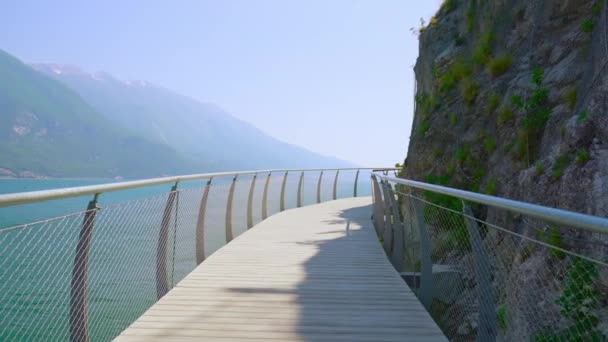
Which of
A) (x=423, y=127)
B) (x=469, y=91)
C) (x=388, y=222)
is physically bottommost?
(x=388, y=222)

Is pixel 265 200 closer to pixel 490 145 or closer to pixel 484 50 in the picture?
pixel 490 145

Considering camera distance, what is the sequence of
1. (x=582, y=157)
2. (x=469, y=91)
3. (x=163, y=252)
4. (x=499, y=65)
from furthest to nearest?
1. (x=469, y=91)
2. (x=499, y=65)
3. (x=582, y=157)
4. (x=163, y=252)

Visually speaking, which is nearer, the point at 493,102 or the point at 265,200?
the point at 493,102

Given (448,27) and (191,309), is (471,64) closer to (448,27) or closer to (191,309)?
(448,27)

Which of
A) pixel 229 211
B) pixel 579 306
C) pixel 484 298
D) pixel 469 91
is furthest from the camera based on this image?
pixel 469 91

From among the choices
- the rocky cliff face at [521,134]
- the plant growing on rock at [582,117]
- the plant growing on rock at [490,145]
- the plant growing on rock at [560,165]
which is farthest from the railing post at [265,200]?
the plant growing on rock at [582,117]

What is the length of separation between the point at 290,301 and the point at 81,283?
71.3 inches

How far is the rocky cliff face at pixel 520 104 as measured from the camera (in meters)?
5.05

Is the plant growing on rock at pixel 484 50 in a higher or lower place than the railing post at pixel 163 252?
→ higher

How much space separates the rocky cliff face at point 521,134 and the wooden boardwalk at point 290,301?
836 mm

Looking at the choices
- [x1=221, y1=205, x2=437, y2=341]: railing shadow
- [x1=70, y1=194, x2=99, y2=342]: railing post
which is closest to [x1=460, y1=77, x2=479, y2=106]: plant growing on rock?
[x1=221, y1=205, x2=437, y2=341]: railing shadow


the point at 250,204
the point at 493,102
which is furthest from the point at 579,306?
the point at 250,204

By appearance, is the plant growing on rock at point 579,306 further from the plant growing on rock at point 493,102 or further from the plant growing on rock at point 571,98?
the plant growing on rock at point 493,102

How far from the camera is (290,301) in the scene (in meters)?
4.35
